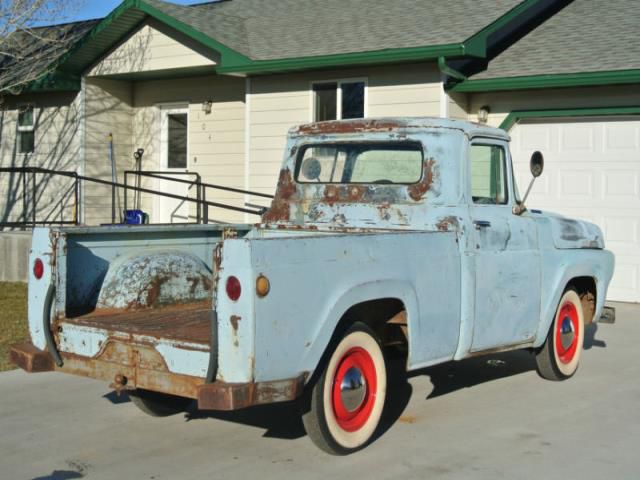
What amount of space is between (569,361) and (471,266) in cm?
209

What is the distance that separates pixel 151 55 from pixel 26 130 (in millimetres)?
3893

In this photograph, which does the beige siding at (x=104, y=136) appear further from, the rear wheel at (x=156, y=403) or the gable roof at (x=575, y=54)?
the rear wheel at (x=156, y=403)

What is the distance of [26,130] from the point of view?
61.0 feet

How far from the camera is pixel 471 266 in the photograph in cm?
654

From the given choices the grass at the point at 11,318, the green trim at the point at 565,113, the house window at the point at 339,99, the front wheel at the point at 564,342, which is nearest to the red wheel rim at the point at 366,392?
the front wheel at the point at 564,342

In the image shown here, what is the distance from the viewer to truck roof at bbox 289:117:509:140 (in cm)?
694

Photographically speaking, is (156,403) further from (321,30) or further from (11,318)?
(321,30)

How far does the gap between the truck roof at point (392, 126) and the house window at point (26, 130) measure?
1223 centimetres

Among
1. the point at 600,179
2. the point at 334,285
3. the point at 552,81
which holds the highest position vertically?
the point at 552,81

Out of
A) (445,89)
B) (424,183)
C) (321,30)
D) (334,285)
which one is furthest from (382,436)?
(321,30)

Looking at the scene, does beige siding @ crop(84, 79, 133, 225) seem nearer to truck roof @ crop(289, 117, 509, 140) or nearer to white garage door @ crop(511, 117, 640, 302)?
white garage door @ crop(511, 117, 640, 302)

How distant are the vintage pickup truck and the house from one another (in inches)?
186

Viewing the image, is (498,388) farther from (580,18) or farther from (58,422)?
(580,18)

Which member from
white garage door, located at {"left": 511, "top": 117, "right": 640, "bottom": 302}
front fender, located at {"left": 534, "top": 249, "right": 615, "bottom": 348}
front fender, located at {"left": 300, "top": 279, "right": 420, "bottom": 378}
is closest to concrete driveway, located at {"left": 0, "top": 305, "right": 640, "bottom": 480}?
front fender, located at {"left": 534, "top": 249, "right": 615, "bottom": 348}
